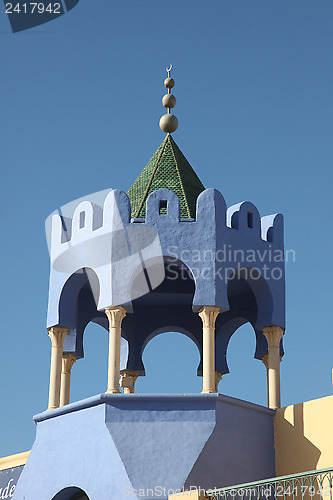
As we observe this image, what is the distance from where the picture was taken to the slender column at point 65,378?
19375 mm

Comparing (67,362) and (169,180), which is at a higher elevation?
(169,180)

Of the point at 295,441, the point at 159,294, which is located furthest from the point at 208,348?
the point at 159,294

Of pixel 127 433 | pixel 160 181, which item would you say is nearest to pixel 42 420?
pixel 127 433

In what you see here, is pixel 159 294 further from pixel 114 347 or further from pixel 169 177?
pixel 114 347

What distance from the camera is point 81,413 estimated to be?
1652 centimetres

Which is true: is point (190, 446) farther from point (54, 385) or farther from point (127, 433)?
point (54, 385)

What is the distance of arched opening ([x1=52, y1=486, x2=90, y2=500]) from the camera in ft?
54.2

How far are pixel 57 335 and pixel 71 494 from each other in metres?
3.08

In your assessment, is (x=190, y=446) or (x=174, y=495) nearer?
(x=174, y=495)

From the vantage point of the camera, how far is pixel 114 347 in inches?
666

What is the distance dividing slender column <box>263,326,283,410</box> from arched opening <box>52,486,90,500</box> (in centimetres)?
383

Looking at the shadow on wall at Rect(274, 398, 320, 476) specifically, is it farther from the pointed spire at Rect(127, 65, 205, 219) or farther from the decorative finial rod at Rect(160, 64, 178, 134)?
the decorative finial rod at Rect(160, 64, 178, 134)

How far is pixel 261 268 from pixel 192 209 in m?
1.77

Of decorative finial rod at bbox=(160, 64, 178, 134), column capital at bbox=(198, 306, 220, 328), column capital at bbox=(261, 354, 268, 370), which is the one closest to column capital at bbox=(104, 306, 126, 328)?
column capital at bbox=(198, 306, 220, 328)
